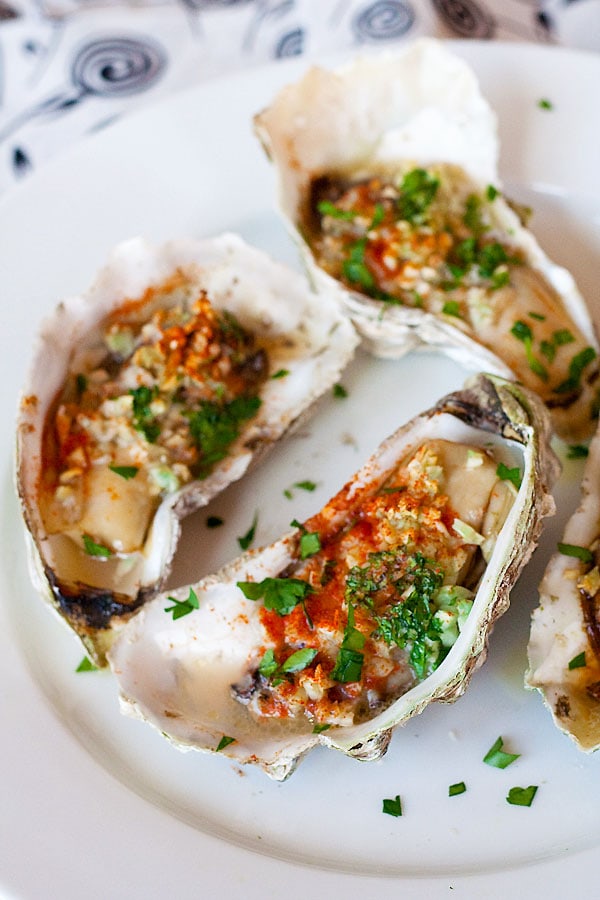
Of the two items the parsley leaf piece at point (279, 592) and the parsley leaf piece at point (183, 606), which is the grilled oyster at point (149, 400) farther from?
the parsley leaf piece at point (279, 592)

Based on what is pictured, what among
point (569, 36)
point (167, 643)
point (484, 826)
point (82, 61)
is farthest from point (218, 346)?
point (569, 36)

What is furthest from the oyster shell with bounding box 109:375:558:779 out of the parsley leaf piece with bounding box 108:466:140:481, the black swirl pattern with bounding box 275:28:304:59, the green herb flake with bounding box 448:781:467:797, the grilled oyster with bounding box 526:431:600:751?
the black swirl pattern with bounding box 275:28:304:59

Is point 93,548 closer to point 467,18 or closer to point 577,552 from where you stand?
point 577,552

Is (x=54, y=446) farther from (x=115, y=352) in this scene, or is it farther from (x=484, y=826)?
(x=484, y=826)

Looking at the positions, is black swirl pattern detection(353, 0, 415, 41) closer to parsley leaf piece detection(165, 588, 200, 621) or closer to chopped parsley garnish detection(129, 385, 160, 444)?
chopped parsley garnish detection(129, 385, 160, 444)

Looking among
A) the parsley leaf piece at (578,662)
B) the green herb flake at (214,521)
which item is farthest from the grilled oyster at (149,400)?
the parsley leaf piece at (578,662)

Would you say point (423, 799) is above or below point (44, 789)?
below
